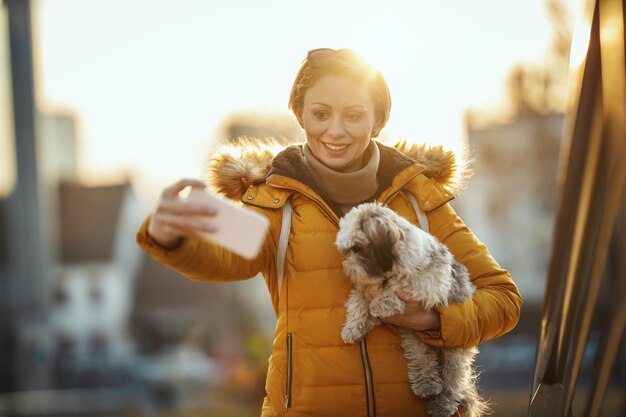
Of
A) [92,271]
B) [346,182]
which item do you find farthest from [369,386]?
[92,271]

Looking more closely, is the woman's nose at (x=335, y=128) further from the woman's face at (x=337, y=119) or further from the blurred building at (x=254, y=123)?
the blurred building at (x=254, y=123)

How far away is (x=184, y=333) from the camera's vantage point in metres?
36.2

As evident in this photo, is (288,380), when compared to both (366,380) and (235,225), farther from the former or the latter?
(235,225)

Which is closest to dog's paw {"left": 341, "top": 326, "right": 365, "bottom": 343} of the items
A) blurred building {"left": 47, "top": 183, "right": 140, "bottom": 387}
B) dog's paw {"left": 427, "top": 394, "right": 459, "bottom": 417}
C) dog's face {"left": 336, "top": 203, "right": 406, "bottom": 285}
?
dog's face {"left": 336, "top": 203, "right": 406, "bottom": 285}

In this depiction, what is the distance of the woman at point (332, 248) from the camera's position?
2.33 meters

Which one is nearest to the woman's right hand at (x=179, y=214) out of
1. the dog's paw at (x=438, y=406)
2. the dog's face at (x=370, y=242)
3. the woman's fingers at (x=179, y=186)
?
the woman's fingers at (x=179, y=186)

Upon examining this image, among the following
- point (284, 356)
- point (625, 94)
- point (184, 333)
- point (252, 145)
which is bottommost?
point (184, 333)

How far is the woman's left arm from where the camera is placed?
236 centimetres

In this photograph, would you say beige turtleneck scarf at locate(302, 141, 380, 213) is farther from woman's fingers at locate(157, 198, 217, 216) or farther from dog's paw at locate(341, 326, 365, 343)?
woman's fingers at locate(157, 198, 217, 216)

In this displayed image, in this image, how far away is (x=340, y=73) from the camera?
2.57 metres

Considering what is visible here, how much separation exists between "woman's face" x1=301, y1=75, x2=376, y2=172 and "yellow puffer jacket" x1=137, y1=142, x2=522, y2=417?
0.09 m

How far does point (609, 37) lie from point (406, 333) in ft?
3.46

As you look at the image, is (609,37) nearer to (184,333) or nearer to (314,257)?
(314,257)

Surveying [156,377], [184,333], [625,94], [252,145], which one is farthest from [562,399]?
[184,333]
